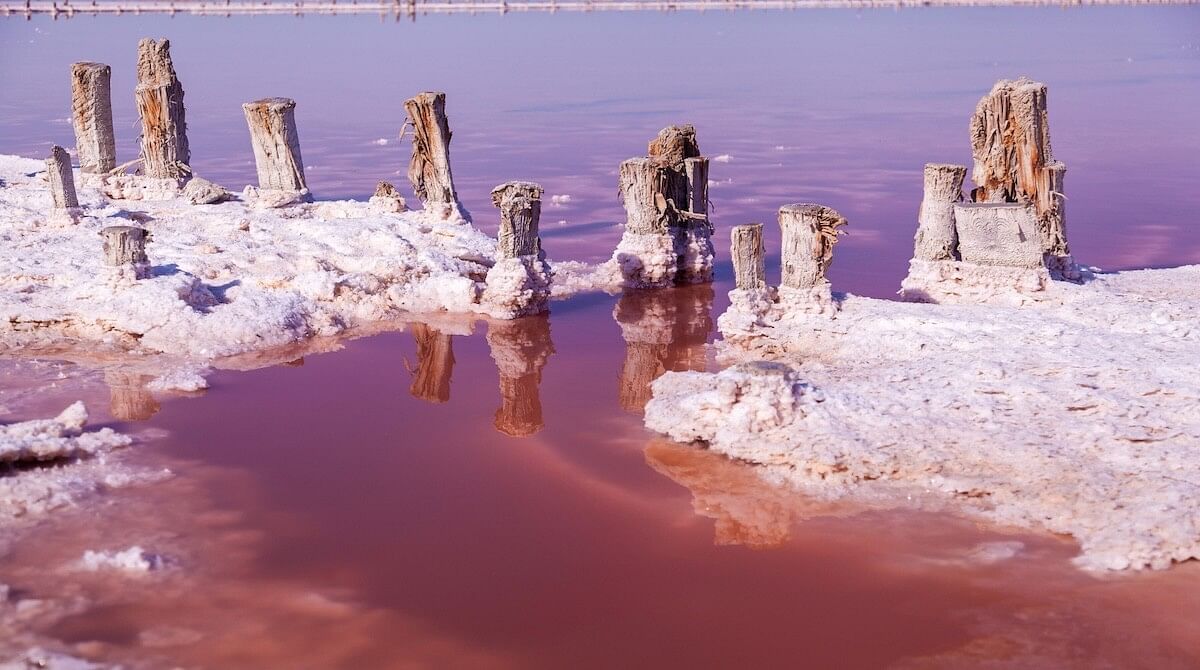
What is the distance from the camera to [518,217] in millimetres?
12281

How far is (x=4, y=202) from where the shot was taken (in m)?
14.8

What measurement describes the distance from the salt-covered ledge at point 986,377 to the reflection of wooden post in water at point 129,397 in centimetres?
397

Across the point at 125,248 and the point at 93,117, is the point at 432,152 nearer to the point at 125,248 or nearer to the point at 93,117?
the point at 125,248

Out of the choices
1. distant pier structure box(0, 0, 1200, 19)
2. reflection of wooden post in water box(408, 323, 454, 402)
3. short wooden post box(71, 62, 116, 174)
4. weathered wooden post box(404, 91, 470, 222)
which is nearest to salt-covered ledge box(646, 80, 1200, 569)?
reflection of wooden post in water box(408, 323, 454, 402)

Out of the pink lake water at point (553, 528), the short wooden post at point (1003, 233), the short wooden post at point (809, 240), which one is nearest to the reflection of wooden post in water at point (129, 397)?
the pink lake water at point (553, 528)

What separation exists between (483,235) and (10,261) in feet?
16.2

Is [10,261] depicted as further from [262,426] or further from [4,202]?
Result: [262,426]

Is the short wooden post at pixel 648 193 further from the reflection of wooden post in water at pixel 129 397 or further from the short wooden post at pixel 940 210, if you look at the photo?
the reflection of wooden post in water at pixel 129 397

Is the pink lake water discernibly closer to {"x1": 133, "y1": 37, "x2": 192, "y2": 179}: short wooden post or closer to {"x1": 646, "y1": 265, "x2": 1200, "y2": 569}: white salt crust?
{"x1": 646, "y1": 265, "x2": 1200, "y2": 569}: white salt crust

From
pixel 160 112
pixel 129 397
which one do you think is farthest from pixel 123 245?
pixel 160 112

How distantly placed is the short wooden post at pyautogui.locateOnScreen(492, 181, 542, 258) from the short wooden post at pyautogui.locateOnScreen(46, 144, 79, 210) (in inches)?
194

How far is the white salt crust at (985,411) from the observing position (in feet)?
25.8

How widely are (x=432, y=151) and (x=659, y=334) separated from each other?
12.1ft

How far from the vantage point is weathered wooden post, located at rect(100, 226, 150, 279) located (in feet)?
38.3
